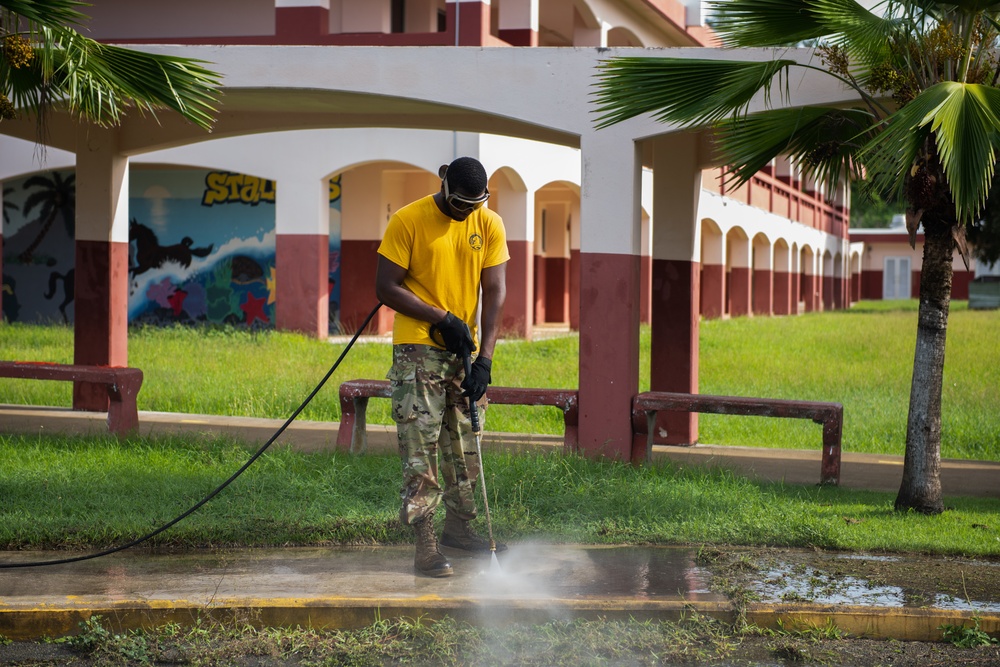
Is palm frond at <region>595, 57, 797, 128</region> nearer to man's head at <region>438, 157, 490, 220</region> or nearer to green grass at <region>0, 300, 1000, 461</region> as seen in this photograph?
→ man's head at <region>438, 157, 490, 220</region>

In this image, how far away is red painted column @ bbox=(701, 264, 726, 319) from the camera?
31.8 metres

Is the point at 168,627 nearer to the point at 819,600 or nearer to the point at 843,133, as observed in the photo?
the point at 819,600

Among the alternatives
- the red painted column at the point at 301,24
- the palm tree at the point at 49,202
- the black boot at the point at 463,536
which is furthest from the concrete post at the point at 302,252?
the black boot at the point at 463,536

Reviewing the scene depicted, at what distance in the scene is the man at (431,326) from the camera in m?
5.66

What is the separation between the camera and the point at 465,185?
5.54 m

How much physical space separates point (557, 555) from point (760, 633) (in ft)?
4.50

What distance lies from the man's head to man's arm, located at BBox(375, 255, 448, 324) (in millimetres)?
436

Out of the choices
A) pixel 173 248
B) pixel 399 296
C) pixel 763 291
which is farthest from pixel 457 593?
pixel 763 291

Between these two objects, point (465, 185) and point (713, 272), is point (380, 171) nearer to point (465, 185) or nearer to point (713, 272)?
point (713, 272)

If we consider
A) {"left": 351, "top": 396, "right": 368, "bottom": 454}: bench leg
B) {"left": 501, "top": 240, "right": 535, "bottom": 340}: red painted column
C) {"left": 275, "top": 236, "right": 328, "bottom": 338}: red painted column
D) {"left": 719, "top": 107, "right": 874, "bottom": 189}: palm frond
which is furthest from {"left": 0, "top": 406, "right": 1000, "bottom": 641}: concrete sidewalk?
{"left": 501, "top": 240, "right": 535, "bottom": 340}: red painted column

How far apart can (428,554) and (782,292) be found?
37.8 m

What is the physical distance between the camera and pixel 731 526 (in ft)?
22.3

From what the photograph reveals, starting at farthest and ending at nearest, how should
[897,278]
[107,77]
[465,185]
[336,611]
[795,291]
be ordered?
[897,278] → [795,291] → [107,77] → [465,185] → [336,611]

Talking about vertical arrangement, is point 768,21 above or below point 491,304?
above
